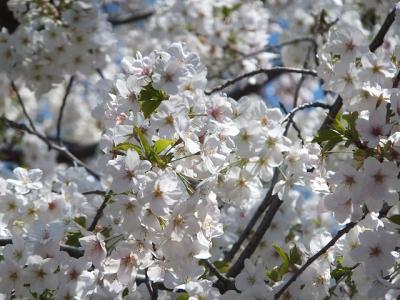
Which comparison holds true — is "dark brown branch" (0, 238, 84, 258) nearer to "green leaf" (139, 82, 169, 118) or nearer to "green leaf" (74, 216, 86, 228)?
"green leaf" (74, 216, 86, 228)

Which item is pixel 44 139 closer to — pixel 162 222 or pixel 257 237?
pixel 257 237

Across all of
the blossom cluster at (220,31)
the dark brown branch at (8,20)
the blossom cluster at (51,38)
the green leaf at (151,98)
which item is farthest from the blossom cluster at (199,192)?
the blossom cluster at (220,31)

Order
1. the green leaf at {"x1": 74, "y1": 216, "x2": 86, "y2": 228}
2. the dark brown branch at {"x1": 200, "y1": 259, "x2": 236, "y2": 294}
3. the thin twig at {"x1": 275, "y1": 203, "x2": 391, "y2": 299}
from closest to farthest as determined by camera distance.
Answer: the thin twig at {"x1": 275, "y1": 203, "x2": 391, "y2": 299} → the dark brown branch at {"x1": 200, "y1": 259, "x2": 236, "y2": 294} → the green leaf at {"x1": 74, "y1": 216, "x2": 86, "y2": 228}

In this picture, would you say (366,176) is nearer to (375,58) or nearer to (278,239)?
(375,58)

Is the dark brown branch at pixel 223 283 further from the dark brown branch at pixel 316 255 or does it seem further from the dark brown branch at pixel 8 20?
the dark brown branch at pixel 8 20

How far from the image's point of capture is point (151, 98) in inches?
91.3

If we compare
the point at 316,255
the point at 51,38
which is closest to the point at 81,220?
the point at 316,255

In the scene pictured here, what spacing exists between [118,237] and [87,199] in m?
0.99

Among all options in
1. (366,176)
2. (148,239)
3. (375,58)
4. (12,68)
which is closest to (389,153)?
(366,176)

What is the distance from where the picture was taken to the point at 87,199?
3424mm

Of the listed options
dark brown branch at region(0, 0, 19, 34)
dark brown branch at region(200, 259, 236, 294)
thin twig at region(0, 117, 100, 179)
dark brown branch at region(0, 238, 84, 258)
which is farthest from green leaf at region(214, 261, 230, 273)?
dark brown branch at region(0, 0, 19, 34)

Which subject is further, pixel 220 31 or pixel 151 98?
pixel 220 31

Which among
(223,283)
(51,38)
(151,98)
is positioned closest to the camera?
(151,98)

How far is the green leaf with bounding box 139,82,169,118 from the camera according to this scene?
2.31 m
